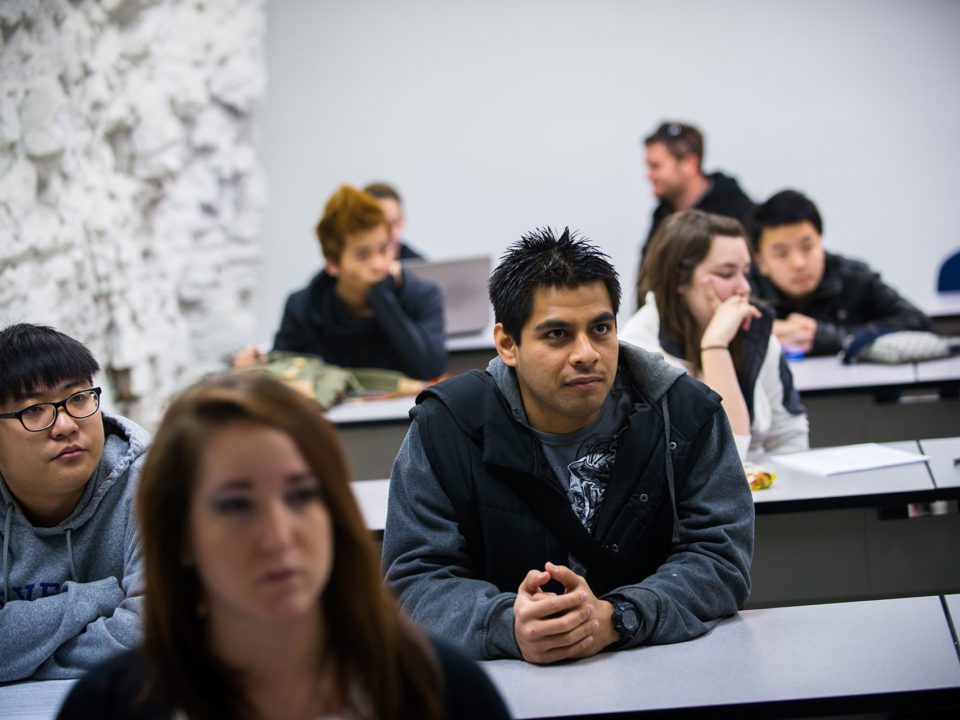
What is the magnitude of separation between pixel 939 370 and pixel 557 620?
89.7 inches

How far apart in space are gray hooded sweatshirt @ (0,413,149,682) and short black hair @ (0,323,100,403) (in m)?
0.16

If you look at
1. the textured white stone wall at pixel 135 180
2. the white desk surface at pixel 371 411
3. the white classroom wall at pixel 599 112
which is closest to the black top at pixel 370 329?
the white desk surface at pixel 371 411

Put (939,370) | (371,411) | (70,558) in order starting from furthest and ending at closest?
(371,411), (939,370), (70,558)

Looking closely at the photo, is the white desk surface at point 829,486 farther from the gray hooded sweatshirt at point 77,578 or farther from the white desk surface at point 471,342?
the white desk surface at point 471,342

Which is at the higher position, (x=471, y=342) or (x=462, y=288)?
(x=462, y=288)

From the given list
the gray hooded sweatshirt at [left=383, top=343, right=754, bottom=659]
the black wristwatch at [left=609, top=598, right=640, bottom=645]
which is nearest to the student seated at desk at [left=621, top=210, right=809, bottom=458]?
the gray hooded sweatshirt at [left=383, top=343, right=754, bottom=659]

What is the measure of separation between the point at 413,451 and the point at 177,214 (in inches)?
136

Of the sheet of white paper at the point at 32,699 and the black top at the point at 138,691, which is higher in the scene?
the black top at the point at 138,691

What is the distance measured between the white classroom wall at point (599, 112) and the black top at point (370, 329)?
2662 mm

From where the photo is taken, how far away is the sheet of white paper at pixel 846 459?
2324 millimetres

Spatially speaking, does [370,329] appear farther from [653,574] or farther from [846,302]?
[653,574]

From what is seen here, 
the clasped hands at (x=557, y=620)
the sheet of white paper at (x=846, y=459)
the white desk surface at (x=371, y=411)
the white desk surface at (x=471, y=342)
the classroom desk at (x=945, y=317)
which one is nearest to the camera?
the clasped hands at (x=557, y=620)

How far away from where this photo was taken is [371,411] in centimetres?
342

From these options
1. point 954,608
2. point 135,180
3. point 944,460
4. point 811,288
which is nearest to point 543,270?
point 954,608
